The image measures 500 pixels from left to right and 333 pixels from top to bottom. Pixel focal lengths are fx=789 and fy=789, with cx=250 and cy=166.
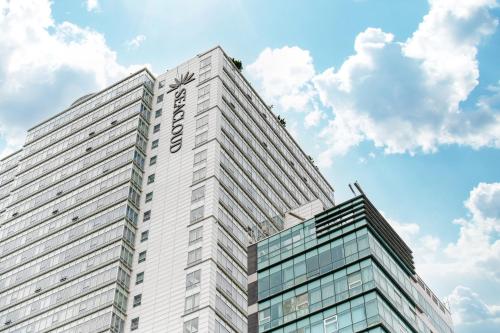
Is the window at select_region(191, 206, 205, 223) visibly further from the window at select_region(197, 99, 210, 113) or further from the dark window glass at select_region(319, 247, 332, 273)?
the window at select_region(197, 99, 210, 113)

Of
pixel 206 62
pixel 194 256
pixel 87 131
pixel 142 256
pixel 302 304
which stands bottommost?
pixel 302 304

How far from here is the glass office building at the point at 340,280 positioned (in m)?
77.2

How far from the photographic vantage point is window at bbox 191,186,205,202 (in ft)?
317

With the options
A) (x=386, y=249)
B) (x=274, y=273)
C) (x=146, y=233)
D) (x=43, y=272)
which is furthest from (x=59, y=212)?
(x=386, y=249)

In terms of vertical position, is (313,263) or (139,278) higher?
(139,278)

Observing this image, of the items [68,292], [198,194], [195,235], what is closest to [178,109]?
[198,194]

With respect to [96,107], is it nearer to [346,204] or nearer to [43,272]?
[43,272]

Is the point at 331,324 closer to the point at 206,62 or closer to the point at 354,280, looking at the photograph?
the point at 354,280

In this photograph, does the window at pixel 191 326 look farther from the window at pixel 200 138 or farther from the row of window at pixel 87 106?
the row of window at pixel 87 106

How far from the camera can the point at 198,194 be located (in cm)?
9712

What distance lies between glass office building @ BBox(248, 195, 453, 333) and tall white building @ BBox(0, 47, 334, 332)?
656cm

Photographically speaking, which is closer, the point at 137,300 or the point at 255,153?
the point at 137,300

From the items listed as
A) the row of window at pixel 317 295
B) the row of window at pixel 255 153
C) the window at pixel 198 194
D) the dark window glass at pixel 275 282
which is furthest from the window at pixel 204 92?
the row of window at pixel 317 295

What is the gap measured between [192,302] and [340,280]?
17191 millimetres
